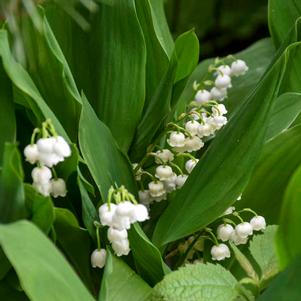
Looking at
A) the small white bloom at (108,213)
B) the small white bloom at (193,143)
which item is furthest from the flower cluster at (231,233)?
the small white bloom at (108,213)

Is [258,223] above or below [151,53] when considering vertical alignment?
below

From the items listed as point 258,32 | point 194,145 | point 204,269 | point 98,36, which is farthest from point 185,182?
point 258,32

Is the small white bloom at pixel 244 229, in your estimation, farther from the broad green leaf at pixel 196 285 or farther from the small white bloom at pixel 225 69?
the small white bloom at pixel 225 69

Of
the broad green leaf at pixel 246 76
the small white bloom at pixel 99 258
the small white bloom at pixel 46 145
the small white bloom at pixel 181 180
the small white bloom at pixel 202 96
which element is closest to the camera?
the small white bloom at pixel 46 145

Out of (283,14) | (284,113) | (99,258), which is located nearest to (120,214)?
(99,258)

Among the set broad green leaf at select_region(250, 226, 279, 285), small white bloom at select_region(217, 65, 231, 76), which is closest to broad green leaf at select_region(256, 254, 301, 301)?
broad green leaf at select_region(250, 226, 279, 285)

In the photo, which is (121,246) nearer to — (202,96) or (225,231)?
(225,231)
